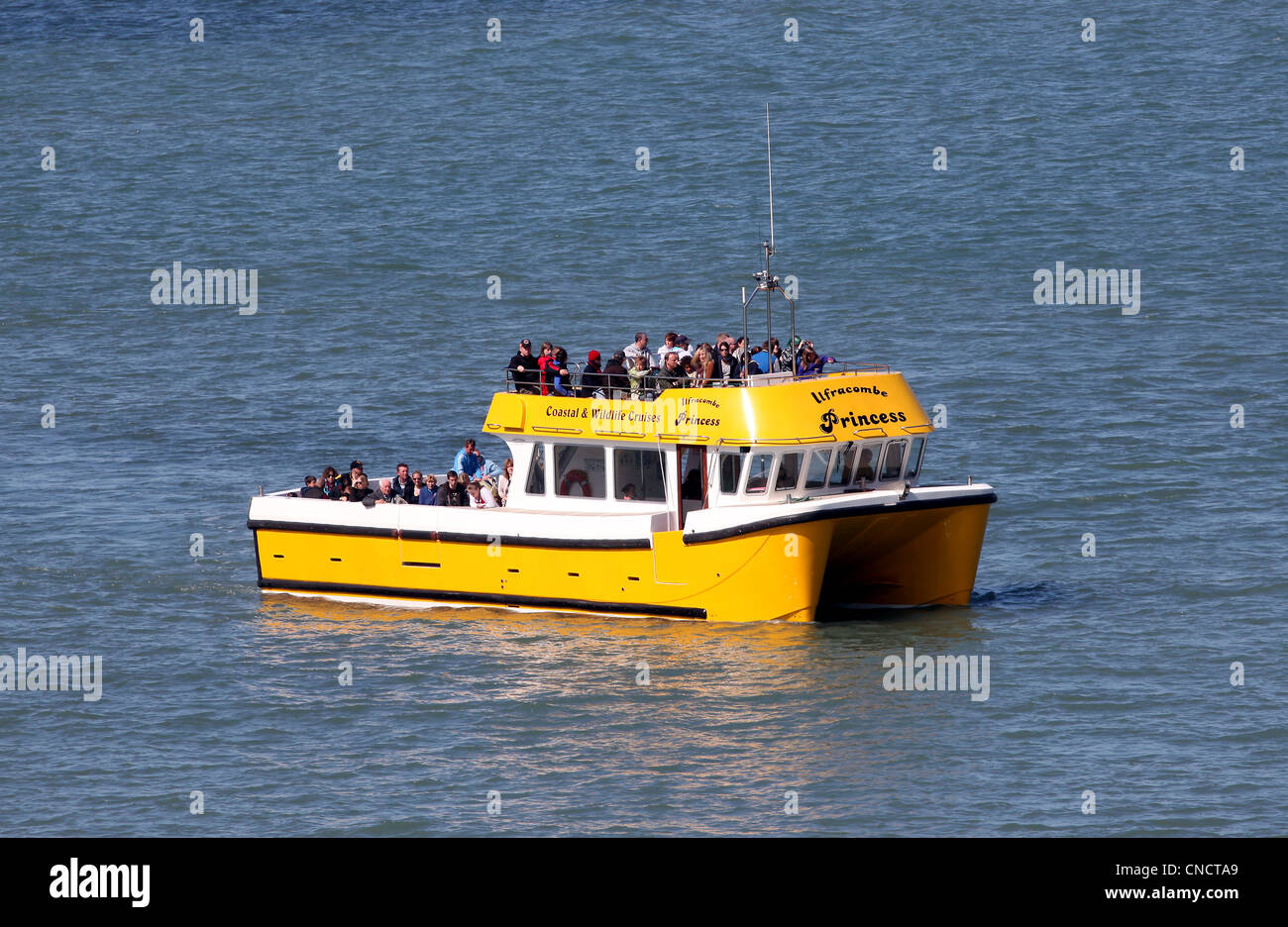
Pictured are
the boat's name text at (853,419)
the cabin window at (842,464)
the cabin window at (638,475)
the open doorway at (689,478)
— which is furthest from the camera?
the cabin window at (638,475)

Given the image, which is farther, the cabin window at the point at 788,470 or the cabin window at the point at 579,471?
the cabin window at the point at 579,471

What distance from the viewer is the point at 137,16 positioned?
98750mm

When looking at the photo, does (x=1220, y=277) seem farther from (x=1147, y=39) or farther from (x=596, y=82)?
(x=596, y=82)

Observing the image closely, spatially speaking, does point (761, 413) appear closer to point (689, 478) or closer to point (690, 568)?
point (689, 478)

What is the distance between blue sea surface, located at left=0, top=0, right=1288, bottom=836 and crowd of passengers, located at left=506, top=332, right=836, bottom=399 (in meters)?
3.96

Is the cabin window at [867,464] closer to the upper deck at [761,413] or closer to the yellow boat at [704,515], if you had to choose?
the yellow boat at [704,515]

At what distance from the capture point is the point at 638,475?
36.2m

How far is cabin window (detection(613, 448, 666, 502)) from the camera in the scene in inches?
1419

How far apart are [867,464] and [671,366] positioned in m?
3.65

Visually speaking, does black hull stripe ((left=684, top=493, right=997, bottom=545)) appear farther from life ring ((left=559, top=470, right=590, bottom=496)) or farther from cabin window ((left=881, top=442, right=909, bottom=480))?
life ring ((left=559, top=470, right=590, bottom=496))

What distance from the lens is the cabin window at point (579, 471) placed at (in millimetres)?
36625
